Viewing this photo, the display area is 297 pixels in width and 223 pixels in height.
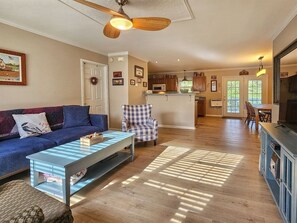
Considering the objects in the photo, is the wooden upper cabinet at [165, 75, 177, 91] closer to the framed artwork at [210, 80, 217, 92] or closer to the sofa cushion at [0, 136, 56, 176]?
the framed artwork at [210, 80, 217, 92]

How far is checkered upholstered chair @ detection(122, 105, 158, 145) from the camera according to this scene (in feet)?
12.1

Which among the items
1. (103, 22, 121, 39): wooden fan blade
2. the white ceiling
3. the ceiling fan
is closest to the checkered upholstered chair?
the white ceiling

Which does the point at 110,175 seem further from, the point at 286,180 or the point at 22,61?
the point at 22,61

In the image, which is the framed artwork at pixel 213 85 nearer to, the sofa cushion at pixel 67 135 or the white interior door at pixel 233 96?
the white interior door at pixel 233 96

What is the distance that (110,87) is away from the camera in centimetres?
541

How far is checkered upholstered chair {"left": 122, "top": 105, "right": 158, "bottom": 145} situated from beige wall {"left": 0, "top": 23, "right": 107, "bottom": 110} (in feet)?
4.42

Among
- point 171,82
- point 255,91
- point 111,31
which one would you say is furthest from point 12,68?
point 255,91

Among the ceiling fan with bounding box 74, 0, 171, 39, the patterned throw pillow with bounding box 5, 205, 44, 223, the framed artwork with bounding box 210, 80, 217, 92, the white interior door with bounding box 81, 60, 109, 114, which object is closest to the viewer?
the patterned throw pillow with bounding box 5, 205, 44, 223

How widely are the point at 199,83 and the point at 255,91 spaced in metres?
2.38

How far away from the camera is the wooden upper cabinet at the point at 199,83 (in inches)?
333

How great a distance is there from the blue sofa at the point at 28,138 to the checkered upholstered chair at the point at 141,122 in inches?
21.7

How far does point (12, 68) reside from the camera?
10.00 ft

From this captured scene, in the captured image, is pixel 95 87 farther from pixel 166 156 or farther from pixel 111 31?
pixel 166 156

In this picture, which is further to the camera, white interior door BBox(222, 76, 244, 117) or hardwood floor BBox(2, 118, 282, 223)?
white interior door BBox(222, 76, 244, 117)
